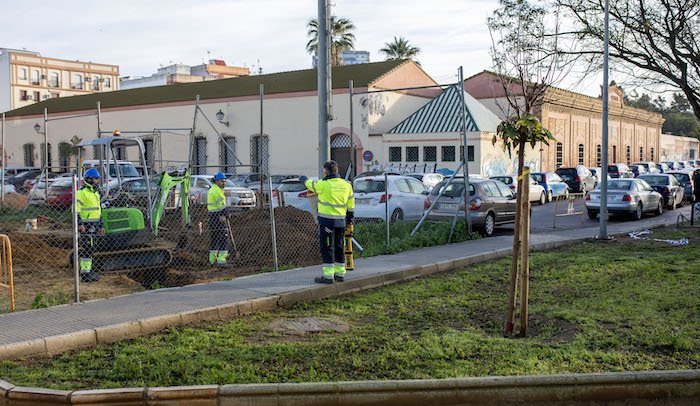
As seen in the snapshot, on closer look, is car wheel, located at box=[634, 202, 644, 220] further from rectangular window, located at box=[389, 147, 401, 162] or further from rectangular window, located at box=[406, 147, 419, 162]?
rectangular window, located at box=[389, 147, 401, 162]

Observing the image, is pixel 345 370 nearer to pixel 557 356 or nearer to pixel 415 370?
pixel 415 370

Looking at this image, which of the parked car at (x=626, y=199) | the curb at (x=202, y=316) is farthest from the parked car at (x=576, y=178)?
the curb at (x=202, y=316)

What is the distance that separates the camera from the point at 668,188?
2742 centimetres

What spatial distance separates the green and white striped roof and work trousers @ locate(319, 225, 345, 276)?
25.3m

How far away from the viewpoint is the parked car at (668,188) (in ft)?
89.7

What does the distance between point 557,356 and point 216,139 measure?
35190 millimetres

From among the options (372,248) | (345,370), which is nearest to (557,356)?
(345,370)

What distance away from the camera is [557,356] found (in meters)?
6.31

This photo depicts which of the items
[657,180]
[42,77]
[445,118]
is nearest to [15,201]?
[445,118]

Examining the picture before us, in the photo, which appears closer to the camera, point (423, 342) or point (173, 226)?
point (423, 342)

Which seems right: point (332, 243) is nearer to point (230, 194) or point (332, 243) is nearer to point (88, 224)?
point (88, 224)

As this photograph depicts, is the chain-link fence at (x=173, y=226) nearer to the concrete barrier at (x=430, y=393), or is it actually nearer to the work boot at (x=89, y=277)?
the work boot at (x=89, y=277)

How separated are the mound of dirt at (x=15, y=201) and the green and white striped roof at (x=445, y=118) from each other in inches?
728

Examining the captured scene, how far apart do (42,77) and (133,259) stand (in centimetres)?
7814
